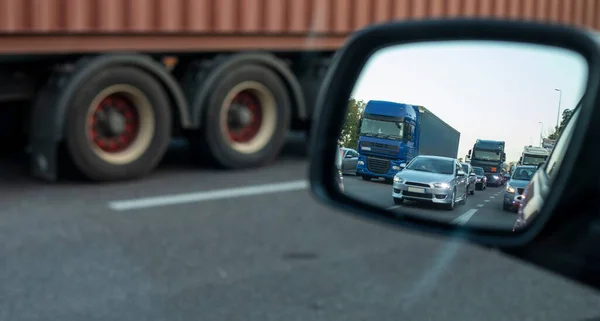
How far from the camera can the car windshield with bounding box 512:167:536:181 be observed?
4.17 feet

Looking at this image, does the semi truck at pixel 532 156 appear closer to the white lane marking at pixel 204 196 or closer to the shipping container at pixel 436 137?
the shipping container at pixel 436 137

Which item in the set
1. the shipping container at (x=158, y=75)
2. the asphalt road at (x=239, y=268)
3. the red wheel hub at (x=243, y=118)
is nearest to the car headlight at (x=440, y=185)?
the asphalt road at (x=239, y=268)

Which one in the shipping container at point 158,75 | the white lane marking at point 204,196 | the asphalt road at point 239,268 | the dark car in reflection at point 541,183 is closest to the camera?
the dark car in reflection at point 541,183

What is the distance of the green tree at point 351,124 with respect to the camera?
153 cm

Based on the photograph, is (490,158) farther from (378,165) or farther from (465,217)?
(378,165)

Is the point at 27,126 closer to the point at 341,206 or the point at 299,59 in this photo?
the point at 299,59

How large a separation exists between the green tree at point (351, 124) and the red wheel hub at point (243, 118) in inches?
274

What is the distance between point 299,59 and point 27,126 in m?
2.91

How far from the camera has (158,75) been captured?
7957mm

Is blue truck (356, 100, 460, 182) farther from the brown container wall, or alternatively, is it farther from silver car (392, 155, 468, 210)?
the brown container wall

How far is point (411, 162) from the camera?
4.60 ft

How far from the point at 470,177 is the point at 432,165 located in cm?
7

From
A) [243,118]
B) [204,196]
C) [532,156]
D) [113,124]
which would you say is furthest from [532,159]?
[243,118]

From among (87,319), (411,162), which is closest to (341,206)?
(411,162)
